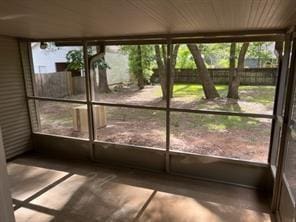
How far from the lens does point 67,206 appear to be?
9.66 feet

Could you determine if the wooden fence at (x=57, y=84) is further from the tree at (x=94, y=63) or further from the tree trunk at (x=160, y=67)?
the tree trunk at (x=160, y=67)

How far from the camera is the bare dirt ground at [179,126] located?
3.72 m

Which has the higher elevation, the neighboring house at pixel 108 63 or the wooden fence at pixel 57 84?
the neighboring house at pixel 108 63

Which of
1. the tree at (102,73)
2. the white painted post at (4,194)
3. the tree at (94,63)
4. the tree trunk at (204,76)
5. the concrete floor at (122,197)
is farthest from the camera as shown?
the tree at (102,73)

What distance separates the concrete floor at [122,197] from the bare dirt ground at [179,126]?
2.12 ft

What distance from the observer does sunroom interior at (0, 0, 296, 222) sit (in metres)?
2.41

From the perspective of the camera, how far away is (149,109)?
3.82m

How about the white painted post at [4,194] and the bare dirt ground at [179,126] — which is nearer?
the white painted post at [4,194]

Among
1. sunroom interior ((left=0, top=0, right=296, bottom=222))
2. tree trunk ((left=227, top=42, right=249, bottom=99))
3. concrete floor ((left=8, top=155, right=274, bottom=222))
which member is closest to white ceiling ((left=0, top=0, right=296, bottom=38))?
sunroom interior ((left=0, top=0, right=296, bottom=222))

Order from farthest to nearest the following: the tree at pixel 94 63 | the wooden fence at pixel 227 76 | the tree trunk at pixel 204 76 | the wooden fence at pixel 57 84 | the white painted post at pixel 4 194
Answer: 1. the wooden fence at pixel 57 84
2. the tree at pixel 94 63
3. the tree trunk at pixel 204 76
4. the wooden fence at pixel 227 76
5. the white painted post at pixel 4 194

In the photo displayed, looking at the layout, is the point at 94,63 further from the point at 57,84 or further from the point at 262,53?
the point at 262,53

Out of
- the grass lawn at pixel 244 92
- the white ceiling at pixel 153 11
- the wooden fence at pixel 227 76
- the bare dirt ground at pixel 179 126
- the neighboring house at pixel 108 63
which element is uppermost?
the white ceiling at pixel 153 11

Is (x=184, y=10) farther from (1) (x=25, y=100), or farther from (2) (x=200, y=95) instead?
(1) (x=25, y=100)

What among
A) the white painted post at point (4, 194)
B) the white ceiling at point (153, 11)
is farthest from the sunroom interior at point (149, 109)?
the white painted post at point (4, 194)
